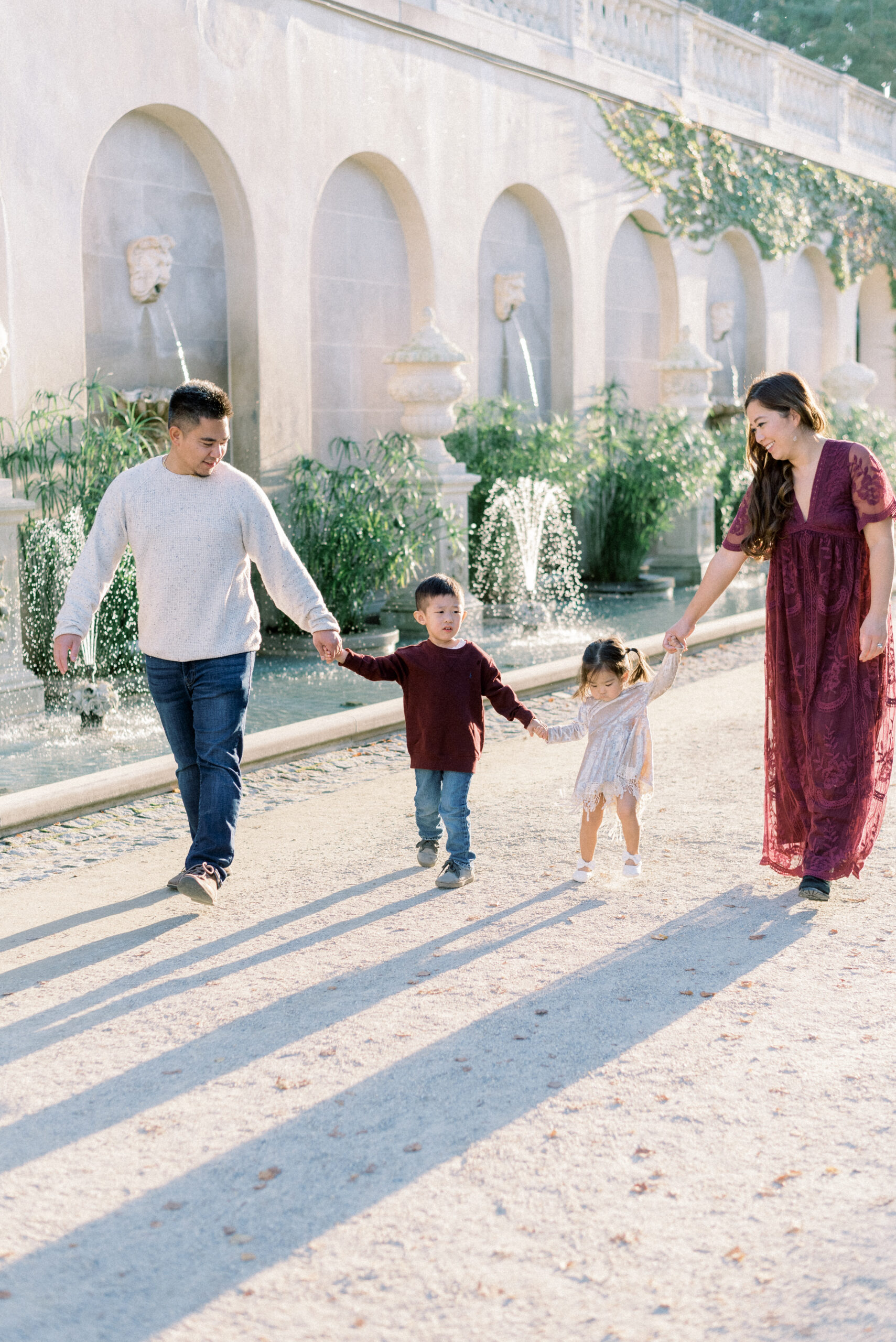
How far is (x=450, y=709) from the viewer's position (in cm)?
543

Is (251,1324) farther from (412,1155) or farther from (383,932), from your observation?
(383,932)

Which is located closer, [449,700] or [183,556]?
[183,556]

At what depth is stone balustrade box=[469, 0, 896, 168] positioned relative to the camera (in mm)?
15375

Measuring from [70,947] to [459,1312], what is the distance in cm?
240

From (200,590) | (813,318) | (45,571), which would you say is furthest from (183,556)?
(813,318)

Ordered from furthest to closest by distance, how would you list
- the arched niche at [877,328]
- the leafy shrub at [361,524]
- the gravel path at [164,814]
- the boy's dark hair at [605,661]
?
1. the arched niche at [877,328]
2. the leafy shrub at [361,524]
3. the gravel path at [164,814]
4. the boy's dark hair at [605,661]

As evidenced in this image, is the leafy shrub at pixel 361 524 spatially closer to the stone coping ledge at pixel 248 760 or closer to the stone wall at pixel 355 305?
the stone wall at pixel 355 305

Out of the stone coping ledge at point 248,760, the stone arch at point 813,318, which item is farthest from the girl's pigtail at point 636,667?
the stone arch at point 813,318

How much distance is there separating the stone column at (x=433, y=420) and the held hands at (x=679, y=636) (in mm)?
6519

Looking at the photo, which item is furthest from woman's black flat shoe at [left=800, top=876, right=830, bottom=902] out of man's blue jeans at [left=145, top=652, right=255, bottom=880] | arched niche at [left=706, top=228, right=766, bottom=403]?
arched niche at [left=706, top=228, right=766, bottom=403]

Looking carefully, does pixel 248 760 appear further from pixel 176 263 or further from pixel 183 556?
pixel 176 263

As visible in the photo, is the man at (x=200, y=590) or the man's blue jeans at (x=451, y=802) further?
the man's blue jeans at (x=451, y=802)

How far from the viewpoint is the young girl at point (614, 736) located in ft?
17.6

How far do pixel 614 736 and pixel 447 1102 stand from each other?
2.13 metres
